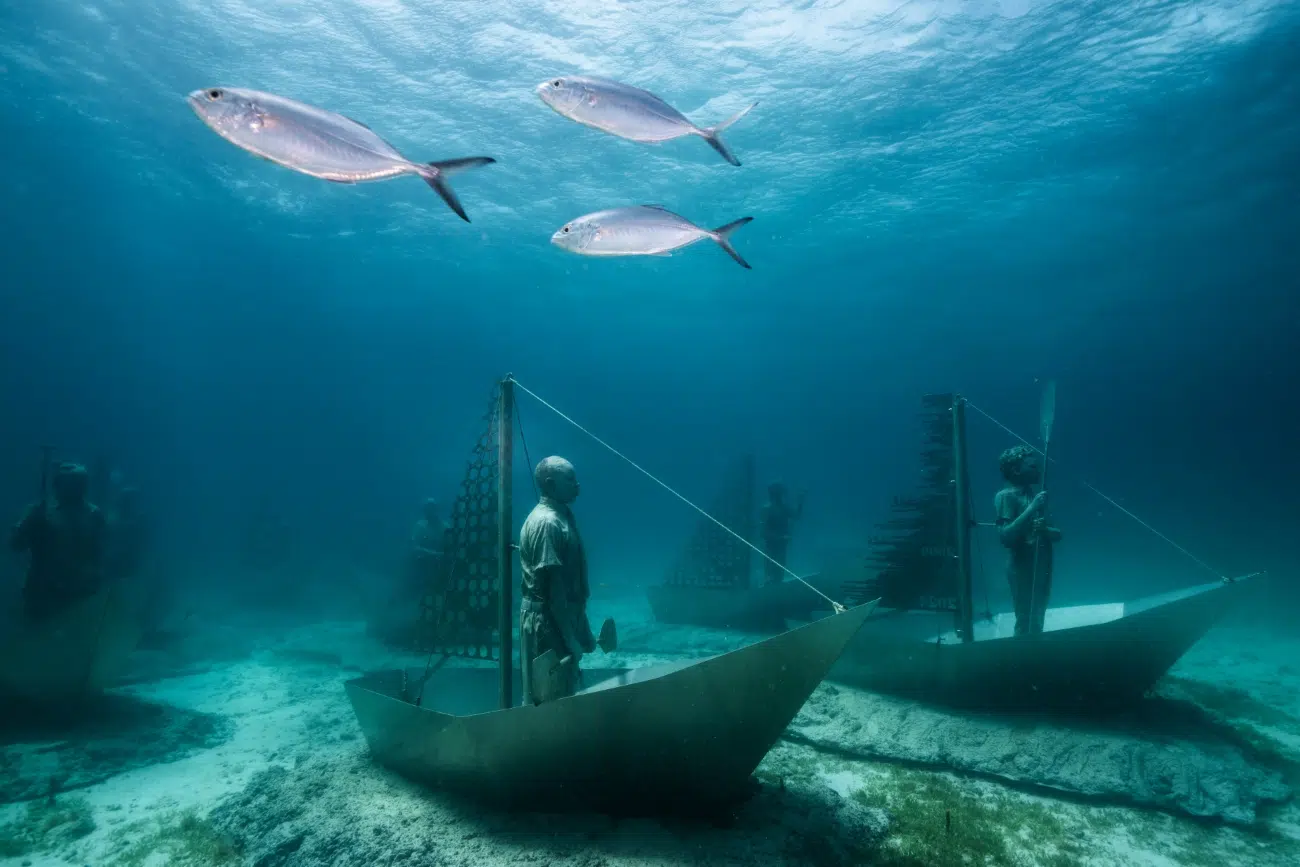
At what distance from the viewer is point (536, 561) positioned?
495 cm

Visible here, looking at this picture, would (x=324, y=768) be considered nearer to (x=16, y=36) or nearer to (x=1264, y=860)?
(x=1264, y=860)

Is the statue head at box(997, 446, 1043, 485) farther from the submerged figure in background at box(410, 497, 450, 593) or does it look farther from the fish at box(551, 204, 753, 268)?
the submerged figure in background at box(410, 497, 450, 593)


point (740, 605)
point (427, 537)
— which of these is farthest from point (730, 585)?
point (427, 537)

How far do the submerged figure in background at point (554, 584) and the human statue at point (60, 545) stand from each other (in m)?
7.97

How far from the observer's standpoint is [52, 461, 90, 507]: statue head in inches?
329

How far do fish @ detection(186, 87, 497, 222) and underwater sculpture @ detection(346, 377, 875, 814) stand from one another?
2635 millimetres

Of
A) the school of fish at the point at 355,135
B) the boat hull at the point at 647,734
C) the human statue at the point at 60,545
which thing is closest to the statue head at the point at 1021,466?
the boat hull at the point at 647,734

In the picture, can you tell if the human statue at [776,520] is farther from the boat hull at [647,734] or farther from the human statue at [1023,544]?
the boat hull at [647,734]

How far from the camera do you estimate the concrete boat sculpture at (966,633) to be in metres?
→ 6.23

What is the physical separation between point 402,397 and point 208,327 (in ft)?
162

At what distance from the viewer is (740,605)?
1269 centimetres

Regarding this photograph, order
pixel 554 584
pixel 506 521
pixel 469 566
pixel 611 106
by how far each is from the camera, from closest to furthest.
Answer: pixel 611 106 → pixel 554 584 → pixel 506 521 → pixel 469 566

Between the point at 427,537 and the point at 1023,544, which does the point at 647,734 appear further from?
the point at 427,537

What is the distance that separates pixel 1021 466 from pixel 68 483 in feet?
46.0
